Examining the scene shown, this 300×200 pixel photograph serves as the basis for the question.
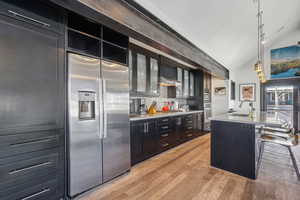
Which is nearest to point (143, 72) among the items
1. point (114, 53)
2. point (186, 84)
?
point (114, 53)

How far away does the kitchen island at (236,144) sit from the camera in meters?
2.33

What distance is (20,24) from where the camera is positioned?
1417mm

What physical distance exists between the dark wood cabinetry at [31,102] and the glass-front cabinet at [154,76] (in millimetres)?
2149

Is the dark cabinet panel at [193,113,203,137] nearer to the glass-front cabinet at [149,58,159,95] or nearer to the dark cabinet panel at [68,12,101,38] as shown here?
the glass-front cabinet at [149,58,159,95]

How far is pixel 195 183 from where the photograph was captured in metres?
2.23

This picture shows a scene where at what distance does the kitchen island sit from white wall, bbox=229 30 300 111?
4.32 metres

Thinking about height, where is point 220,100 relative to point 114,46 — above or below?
below

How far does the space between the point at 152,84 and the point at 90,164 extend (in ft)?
7.40

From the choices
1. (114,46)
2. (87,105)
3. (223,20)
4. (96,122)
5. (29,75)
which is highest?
(223,20)

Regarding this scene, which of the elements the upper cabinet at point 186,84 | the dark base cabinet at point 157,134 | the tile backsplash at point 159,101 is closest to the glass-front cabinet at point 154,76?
the tile backsplash at point 159,101

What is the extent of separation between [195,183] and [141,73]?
2344mm

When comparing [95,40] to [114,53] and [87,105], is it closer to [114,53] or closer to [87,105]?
[114,53]

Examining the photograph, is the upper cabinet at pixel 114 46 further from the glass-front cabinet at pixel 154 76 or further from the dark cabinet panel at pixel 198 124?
the dark cabinet panel at pixel 198 124

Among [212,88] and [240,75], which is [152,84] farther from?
[240,75]
